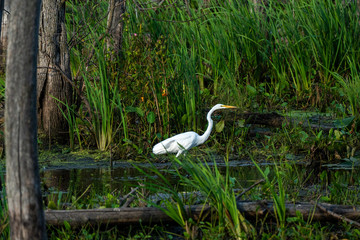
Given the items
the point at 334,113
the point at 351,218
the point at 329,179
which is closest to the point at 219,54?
the point at 334,113

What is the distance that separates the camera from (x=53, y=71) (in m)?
6.08

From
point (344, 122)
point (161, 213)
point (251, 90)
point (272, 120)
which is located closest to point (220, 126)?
point (272, 120)

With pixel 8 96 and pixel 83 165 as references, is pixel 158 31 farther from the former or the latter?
pixel 8 96

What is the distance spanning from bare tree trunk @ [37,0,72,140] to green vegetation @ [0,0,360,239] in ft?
0.47

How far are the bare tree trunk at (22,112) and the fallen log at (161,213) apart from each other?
716 millimetres

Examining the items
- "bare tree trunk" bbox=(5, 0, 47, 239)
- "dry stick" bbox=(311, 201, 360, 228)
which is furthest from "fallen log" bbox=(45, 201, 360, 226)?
"bare tree trunk" bbox=(5, 0, 47, 239)

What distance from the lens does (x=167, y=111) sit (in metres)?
6.18

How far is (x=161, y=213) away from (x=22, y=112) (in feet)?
3.95

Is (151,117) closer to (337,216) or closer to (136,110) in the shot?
(136,110)

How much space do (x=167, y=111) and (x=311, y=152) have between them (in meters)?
1.55

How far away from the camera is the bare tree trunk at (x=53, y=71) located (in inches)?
233

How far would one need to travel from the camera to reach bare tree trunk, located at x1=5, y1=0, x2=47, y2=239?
96.4 inches

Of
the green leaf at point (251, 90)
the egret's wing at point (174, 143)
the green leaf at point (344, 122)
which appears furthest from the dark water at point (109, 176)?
the green leaf at point (251, 90)

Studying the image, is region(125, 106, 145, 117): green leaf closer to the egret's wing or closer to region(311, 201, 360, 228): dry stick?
the egret's wing
